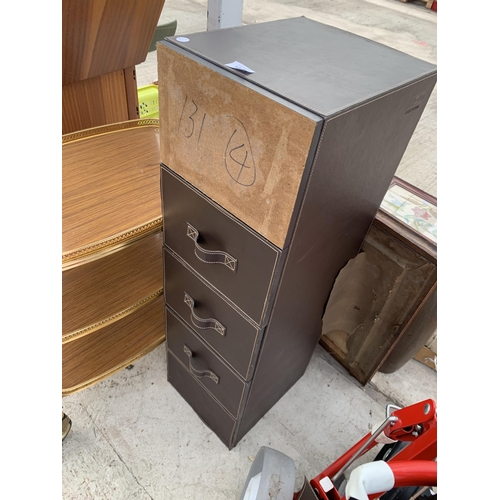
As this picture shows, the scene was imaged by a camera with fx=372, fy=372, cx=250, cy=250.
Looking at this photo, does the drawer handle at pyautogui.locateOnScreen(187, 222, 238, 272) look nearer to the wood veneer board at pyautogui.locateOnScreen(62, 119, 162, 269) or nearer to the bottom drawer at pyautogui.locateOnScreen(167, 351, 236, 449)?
the wood veneer board at pyautogui.locateOnScreen(62, 119, 162, 269)

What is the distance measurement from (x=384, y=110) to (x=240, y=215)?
0.29 meters

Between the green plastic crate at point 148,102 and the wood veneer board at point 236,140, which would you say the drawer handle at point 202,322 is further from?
the green plastic crate at point 148,102

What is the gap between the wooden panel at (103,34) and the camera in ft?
2.82

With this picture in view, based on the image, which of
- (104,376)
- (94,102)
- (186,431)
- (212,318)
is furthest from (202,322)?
(94,102)

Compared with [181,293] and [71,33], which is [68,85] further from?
[181,293]

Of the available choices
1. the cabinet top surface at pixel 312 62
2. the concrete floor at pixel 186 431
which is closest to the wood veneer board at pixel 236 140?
the cabinet top surface at pixel 312 62

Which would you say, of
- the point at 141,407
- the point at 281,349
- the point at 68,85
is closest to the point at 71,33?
the point at 68,85

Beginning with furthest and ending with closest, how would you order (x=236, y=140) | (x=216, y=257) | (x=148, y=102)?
(x=148, y=102)
(x=216, y=257)
(x=236, y=140)

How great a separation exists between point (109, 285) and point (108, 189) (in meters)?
0.32

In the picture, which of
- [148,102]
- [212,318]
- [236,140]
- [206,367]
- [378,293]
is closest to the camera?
[236,140]

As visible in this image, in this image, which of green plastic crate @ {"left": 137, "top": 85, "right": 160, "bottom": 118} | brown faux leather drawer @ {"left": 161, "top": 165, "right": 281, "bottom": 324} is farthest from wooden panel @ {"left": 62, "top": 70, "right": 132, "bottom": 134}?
brown faux leather drawer @ {"left": 161, "top": 165, "right": 281, "bottom": 324}

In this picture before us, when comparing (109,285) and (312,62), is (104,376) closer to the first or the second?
(109,285)

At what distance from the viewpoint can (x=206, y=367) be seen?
1.04m
